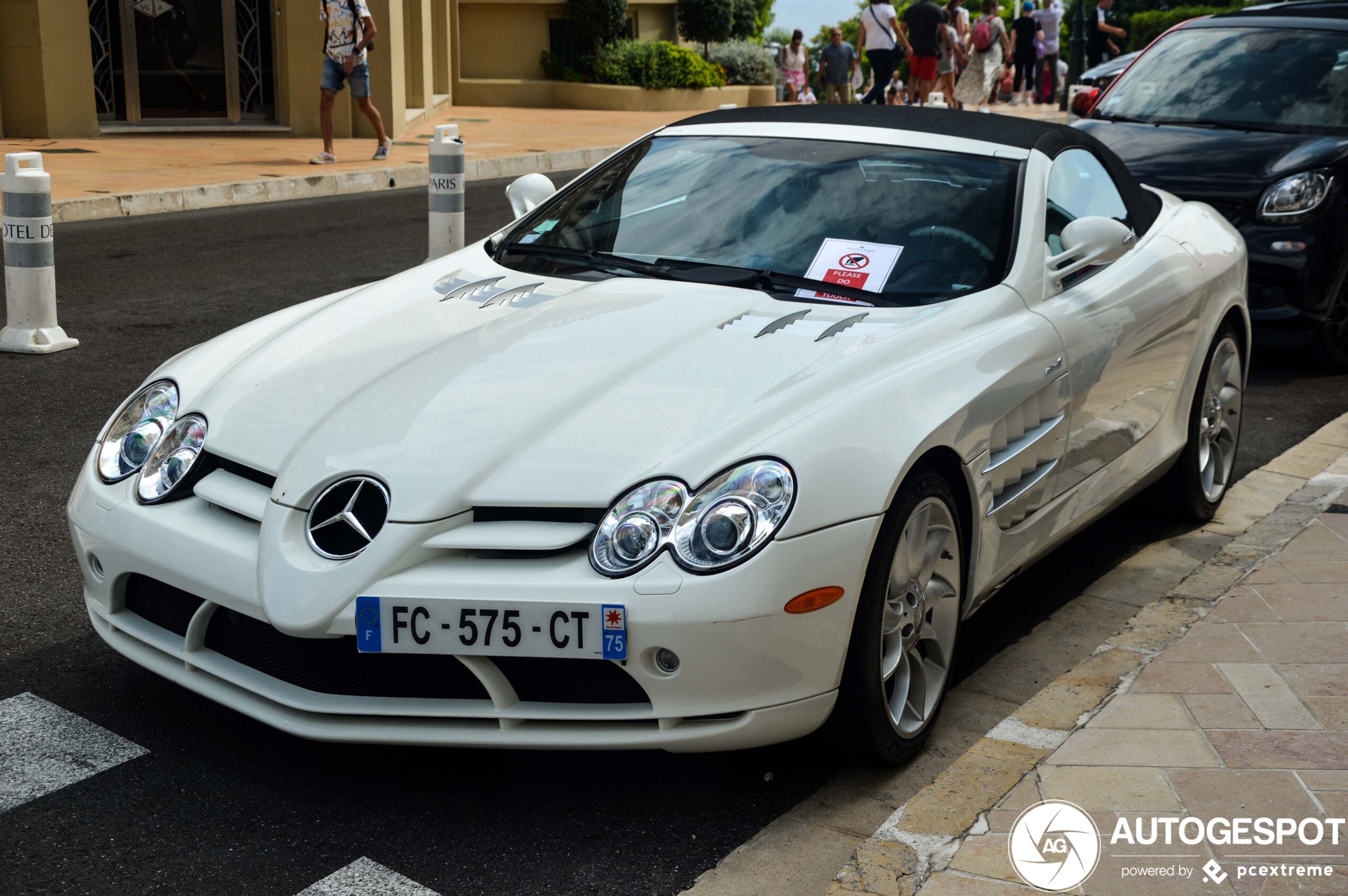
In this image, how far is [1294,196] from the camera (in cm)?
750

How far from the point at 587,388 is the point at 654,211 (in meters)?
1.25

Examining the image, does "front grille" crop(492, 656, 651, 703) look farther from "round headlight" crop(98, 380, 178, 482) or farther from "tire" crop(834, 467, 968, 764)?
"round headlight" crop(98, 380, 178, 482)

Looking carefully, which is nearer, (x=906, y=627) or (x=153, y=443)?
(x=906, y=627)

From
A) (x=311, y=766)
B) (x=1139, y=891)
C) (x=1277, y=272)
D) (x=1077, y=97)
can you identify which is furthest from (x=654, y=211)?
(x=1077, y=97)

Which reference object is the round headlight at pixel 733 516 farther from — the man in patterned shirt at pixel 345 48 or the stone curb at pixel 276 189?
the man in patterned shirt at pixel 345 48

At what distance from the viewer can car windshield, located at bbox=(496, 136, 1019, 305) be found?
4.00 m

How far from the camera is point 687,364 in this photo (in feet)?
11.2

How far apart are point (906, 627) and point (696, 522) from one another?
0.68 m

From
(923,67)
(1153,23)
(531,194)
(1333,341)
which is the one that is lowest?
(1333,341)

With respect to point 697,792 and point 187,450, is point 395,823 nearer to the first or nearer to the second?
point 697,792

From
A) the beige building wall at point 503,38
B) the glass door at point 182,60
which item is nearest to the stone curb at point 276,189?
the glass door at point 182,60

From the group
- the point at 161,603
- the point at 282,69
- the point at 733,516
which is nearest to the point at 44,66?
the point at 282,69

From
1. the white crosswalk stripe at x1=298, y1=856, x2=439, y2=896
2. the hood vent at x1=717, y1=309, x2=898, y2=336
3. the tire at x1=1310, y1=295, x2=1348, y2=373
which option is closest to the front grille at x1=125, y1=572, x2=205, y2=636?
the white crosswalk stripe at x1=298, y1=856, x2=439, y2=896

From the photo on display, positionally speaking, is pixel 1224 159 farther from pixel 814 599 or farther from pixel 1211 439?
pixel 814 599
